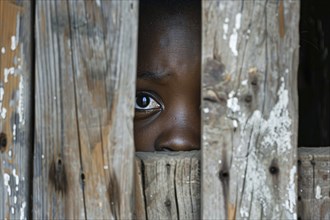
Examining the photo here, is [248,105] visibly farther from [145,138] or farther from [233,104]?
[145,138]

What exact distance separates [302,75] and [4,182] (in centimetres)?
217

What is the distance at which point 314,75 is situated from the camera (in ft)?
11.1

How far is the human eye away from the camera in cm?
235

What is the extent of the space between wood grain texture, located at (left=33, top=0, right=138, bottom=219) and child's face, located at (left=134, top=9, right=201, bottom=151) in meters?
0.69

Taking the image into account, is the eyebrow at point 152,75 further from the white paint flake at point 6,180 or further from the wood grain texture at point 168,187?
the white paint flake at point 6,180

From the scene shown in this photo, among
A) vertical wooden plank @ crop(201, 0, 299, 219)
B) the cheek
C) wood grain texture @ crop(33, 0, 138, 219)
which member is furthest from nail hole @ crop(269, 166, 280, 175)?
the cheek

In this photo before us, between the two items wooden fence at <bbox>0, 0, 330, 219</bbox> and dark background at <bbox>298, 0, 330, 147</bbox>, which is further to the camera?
dark background at <bbox>298, 0, 330, 147</bbox>

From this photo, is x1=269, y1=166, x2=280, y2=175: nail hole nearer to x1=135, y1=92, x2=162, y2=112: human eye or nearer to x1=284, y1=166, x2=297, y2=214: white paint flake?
x1=284, y1=166, x2=297, y2=214: white paint flake

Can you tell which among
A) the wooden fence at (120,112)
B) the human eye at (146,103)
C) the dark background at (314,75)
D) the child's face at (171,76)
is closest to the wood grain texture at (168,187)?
the wooden fence at (120,112)

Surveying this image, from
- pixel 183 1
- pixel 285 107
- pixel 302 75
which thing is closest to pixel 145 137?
pixel 183 1

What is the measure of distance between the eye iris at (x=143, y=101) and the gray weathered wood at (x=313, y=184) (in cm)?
97

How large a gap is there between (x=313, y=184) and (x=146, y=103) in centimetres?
102

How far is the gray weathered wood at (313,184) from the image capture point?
1.49 metres

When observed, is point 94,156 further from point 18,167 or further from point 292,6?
point 292,6
